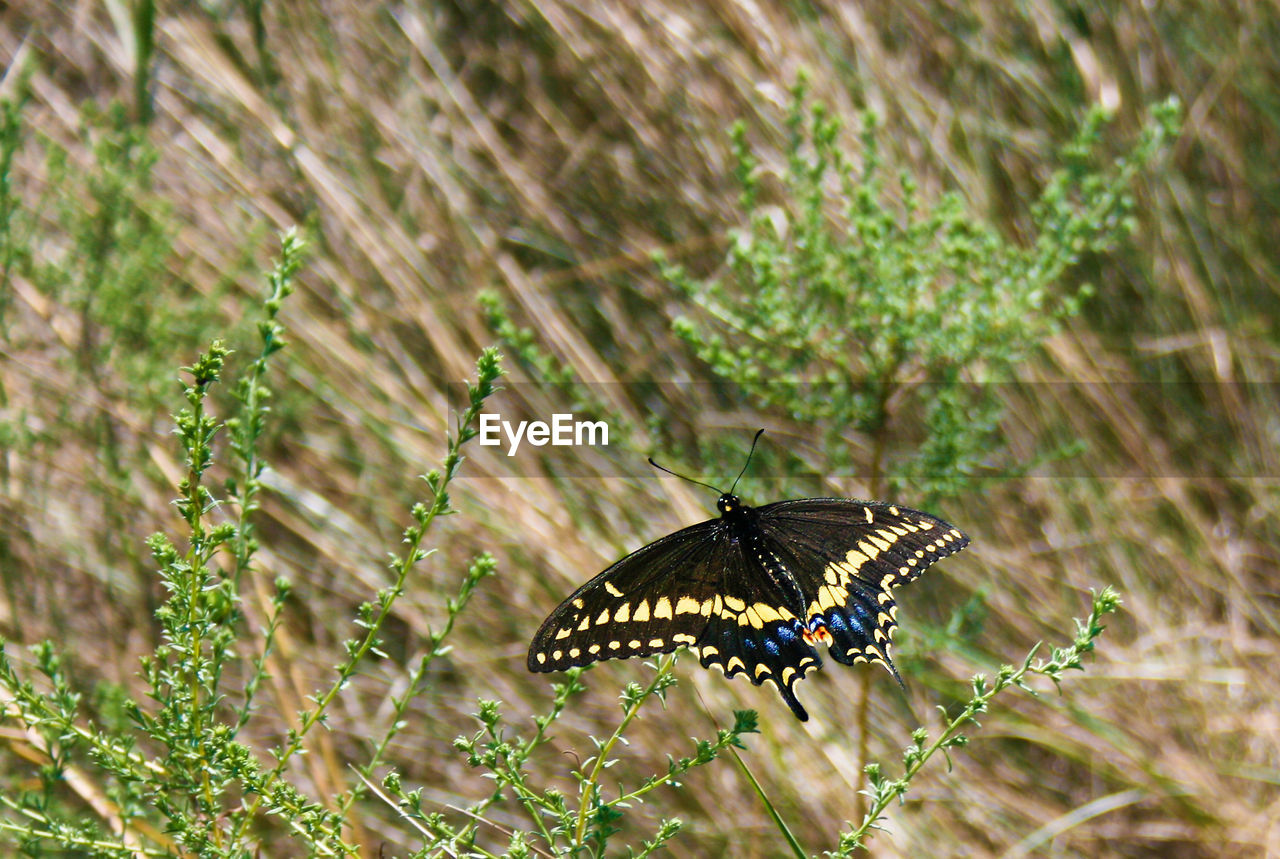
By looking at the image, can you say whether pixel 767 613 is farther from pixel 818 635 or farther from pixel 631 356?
pixel 631 356

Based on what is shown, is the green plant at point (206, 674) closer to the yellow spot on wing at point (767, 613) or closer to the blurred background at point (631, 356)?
the yellow spot on wing at point (767, 613)

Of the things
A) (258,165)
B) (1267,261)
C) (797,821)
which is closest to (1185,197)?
(1267,261)

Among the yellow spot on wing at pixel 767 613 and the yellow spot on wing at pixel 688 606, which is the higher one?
the yellow spot on wing at pixel 767 613

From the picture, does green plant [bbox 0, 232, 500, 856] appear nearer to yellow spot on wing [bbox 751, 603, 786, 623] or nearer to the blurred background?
yellow spot on wing [bbox 751, 603, 786, 623]

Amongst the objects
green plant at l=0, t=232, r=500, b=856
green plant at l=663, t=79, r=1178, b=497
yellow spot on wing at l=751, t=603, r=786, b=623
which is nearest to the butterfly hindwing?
yellow spot on wing at l=751, t=603, r=786, b=623

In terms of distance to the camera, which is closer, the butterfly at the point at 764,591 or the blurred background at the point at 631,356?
the butterfly at the point at 764,591

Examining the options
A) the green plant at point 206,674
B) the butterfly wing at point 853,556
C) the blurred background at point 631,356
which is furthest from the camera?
the blurred background at point 631,356

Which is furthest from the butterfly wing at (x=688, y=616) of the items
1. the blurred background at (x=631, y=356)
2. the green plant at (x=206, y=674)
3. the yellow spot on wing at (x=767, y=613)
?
the blurred background at (x=631, y=356)

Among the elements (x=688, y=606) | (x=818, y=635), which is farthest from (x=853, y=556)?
(x=688, y=606)
